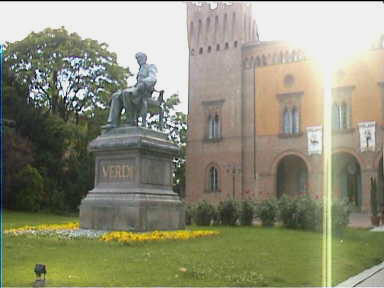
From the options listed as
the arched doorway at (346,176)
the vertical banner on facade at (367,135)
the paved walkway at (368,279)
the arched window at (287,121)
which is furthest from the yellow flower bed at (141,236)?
the arched window at (287,121)

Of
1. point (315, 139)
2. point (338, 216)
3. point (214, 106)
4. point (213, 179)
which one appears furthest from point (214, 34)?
point (338, 216)

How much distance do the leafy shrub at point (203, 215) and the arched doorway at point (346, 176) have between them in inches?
886

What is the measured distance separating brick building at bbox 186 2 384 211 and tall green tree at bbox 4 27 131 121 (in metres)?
9.91

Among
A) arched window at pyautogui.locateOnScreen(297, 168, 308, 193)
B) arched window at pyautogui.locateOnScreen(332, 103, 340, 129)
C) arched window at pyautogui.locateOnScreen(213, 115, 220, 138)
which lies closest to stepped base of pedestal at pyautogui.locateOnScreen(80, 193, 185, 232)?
arched window at pyautogui.locateOnScreen(332, 103, 340, 129)

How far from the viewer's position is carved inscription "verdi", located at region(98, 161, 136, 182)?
1291 centimetres

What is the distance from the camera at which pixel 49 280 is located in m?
6.46

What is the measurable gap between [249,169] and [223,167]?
219 cm

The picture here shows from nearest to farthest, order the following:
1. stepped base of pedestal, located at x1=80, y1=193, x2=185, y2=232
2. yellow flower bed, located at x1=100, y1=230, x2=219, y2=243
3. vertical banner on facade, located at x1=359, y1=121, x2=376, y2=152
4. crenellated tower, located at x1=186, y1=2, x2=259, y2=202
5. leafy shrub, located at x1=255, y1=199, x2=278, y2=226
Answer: yellow flower bed, located at x1=100, y1=230, x2=219, y2=243 < stepped base of pedestal, located at x1=80, y1=193, x2=185, y2=232 < leafy shrub, located at x1=255, y1=199, x2=278, y2=226 < vertical banner on facade, located at x1=359, y1=121, x2=376, y2=152 < crenellated tower, located at x1=186, y1=2, x2=259, y2=202

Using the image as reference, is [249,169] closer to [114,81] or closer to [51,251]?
[114,81]

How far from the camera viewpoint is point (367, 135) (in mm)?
38031

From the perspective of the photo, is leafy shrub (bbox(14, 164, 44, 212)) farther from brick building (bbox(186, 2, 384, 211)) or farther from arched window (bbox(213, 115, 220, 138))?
arched window (bbox(213, 115, 220, 138))

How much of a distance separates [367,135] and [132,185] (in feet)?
94.7

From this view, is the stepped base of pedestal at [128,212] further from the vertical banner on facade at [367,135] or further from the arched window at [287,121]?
the arched window at [287,121]

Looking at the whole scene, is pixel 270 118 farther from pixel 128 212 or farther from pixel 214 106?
pixel 128 212
